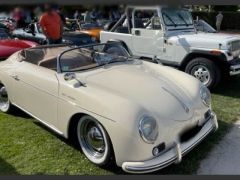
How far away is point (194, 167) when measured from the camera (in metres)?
3.62

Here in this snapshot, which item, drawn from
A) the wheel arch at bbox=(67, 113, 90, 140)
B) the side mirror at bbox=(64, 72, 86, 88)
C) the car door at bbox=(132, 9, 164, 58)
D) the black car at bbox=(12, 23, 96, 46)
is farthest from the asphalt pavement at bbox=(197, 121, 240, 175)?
the black car at bbox=(12, 23, 96, 46)

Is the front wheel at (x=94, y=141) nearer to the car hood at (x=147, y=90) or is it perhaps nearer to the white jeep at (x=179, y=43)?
the car hood at (x=147, y=90)

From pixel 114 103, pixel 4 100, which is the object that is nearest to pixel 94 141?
pixel 114 103

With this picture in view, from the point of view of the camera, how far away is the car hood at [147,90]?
136 inches

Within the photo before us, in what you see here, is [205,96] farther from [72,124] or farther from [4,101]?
[4,101]

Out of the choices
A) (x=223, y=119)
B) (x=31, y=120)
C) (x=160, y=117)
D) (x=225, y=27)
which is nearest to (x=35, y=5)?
(x=160, y=117)

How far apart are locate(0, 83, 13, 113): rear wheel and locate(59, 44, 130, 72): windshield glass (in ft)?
4.93

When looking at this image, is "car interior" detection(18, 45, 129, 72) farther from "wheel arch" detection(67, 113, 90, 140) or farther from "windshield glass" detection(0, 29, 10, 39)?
"windshield glass" detection(0, 29, 10, 39)

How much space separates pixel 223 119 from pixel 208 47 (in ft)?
6.76

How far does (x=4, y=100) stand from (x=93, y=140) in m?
2.38

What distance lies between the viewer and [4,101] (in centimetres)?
540

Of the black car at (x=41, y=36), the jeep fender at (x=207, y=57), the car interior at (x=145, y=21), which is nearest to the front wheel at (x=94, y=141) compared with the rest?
the jeep fender at (x=207, y=57)

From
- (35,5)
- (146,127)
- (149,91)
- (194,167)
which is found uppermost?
(35,5)

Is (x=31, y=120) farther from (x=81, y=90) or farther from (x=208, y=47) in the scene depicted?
(x=208, y=47)
